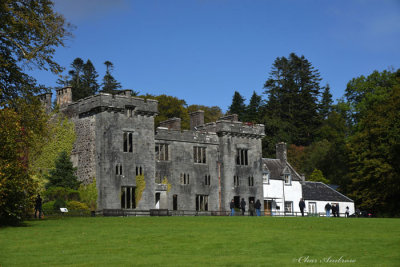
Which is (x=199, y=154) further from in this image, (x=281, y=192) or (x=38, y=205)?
(x=38, y=205)

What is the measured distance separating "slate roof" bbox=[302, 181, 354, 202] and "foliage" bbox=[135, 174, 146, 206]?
23581 millimetres

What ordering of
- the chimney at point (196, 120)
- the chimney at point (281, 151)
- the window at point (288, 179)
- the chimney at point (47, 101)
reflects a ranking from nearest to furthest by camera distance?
the chimney at point (47, 101), the chimney at point (196, 120), the window at point (288, 179), the chimney at point (281, 151)

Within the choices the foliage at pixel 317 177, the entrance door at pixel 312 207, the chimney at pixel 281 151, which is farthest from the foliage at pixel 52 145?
the foliage at pixel 317 177

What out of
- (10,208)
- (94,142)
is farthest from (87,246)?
(94,142)

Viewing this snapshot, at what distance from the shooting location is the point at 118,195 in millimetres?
48094

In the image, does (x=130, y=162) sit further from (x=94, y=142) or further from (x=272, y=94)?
(x=272, y=94)

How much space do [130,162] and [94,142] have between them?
3.14m

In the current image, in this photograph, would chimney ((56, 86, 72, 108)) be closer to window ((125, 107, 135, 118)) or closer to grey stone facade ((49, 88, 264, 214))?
grey stone facade ((49, 88, 264, 214))

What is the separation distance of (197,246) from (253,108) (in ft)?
266

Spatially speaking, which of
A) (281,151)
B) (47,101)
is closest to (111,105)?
(47,101)

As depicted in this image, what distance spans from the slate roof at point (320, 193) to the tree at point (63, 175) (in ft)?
91.5

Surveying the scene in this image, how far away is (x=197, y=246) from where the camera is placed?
70.9 feet

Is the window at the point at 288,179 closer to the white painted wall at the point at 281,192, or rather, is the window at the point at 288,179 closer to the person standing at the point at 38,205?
the white painted wall at the point at 281,192

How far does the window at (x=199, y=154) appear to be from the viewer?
5519 centimetres
